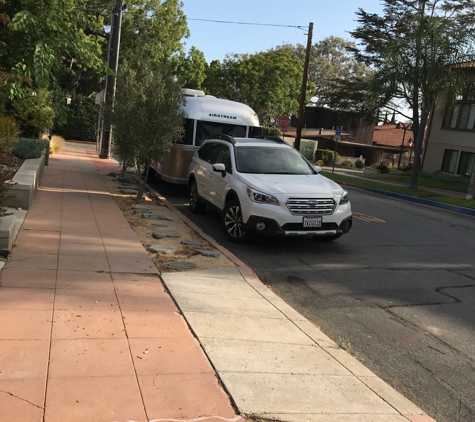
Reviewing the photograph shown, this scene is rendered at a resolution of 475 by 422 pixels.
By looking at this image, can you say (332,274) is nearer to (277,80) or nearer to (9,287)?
(9,287)

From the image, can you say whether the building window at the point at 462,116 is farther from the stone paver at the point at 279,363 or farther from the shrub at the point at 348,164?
the stone paver at the point at 279,363

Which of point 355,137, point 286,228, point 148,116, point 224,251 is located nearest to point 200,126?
point 148,116

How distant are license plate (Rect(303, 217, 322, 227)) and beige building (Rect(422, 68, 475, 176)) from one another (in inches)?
963

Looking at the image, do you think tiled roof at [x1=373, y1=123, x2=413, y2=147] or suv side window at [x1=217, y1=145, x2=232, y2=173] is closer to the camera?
suv side window at [x1=217, y1=145, x2=232, y2=173]

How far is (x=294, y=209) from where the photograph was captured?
8.18m

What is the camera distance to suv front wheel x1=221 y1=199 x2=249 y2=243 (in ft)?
28.3

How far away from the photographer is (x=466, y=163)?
30.6m

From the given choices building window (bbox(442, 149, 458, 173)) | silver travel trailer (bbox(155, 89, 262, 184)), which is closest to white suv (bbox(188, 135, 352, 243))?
silver travel trailer (bbox(155, 89, 262, 184))

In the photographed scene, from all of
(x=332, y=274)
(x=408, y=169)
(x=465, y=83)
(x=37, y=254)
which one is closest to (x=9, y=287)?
(x=37, y=254)

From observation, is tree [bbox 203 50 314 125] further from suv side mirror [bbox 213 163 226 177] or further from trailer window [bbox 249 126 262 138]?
suv side mirror [bbox 213 163 226 177]

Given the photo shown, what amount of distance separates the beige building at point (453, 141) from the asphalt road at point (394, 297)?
21310mm

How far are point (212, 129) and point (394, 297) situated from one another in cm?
816

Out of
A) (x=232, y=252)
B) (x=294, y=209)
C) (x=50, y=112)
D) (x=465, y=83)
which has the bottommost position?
(x=232, y=252)

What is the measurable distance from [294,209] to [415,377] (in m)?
4.05
